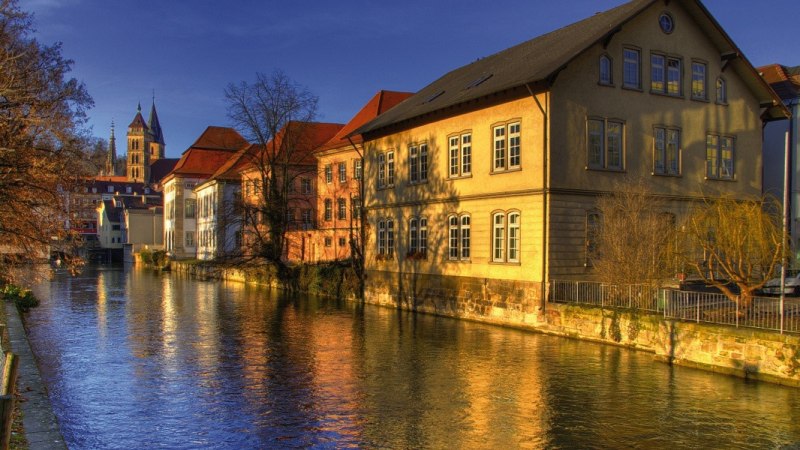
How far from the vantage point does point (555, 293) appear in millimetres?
22578

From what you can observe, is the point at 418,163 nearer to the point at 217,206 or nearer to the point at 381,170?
the point at 381,170

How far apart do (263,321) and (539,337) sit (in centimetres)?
1055

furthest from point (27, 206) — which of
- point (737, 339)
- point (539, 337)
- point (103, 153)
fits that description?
point (737, 339)

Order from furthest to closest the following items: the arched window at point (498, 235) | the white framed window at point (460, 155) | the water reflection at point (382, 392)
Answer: the white framed window at point (460, 155) → the arched window at point (498, 235) → the water reflection at point (382, 392)

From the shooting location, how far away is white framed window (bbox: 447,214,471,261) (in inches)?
1075

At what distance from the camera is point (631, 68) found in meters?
25.3

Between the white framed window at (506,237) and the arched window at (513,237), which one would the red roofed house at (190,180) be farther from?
the arched window at (513,237)

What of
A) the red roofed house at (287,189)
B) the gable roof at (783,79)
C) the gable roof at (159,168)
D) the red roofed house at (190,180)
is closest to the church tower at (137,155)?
the gable roof at (159,168)

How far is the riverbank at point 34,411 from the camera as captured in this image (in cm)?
901

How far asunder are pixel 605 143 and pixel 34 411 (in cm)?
1963

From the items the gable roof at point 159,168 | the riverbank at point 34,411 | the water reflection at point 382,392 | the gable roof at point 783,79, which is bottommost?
the water reflection at point 382,392

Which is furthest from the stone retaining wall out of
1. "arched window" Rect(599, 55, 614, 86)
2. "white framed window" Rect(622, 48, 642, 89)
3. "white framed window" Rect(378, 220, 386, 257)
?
"white framed window" Rect(622, 48, 642, 89)

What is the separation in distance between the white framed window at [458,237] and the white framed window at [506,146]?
2.78 metres

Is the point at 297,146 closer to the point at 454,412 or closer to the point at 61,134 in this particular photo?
the point at 61,134
